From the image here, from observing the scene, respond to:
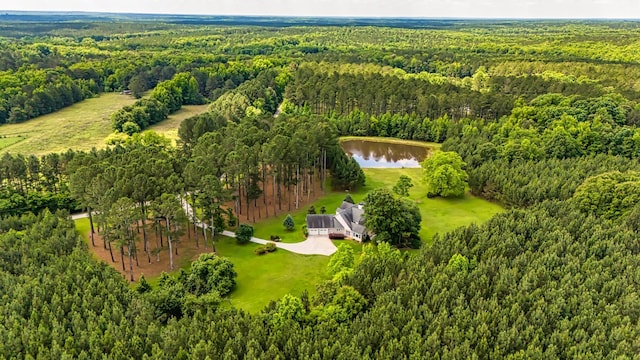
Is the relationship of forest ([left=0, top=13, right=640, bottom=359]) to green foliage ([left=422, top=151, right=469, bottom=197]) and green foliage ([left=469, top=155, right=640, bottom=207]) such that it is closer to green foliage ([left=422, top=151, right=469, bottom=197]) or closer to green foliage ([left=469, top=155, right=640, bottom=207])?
green foliage ([left=469, top=155, right=640, bottom=207])

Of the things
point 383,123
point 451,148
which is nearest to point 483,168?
point 451,148

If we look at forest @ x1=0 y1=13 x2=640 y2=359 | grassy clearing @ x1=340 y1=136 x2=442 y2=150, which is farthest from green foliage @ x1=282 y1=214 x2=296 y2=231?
grassy clearing @ x1=340 y1=136 x2=442 y2=150

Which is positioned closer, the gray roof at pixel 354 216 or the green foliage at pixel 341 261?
the green foliage at pixel 341 261

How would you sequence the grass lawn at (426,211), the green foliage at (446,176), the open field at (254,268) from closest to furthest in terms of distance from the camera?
the open field at (254,268) < the grass lawn at (426,211) < the green foliage at (446,176)

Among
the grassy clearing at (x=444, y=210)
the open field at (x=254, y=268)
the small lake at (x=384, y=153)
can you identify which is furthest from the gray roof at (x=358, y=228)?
the small lake at (x=384, y=153)

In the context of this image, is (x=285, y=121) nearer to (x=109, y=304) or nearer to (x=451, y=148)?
(x=451, y=148)

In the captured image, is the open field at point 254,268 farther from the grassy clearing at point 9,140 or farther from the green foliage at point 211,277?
the grassy clearing at point 9,140

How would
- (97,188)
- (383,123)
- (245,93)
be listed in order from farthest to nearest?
(245,93) < (383,123) < (97,188)
